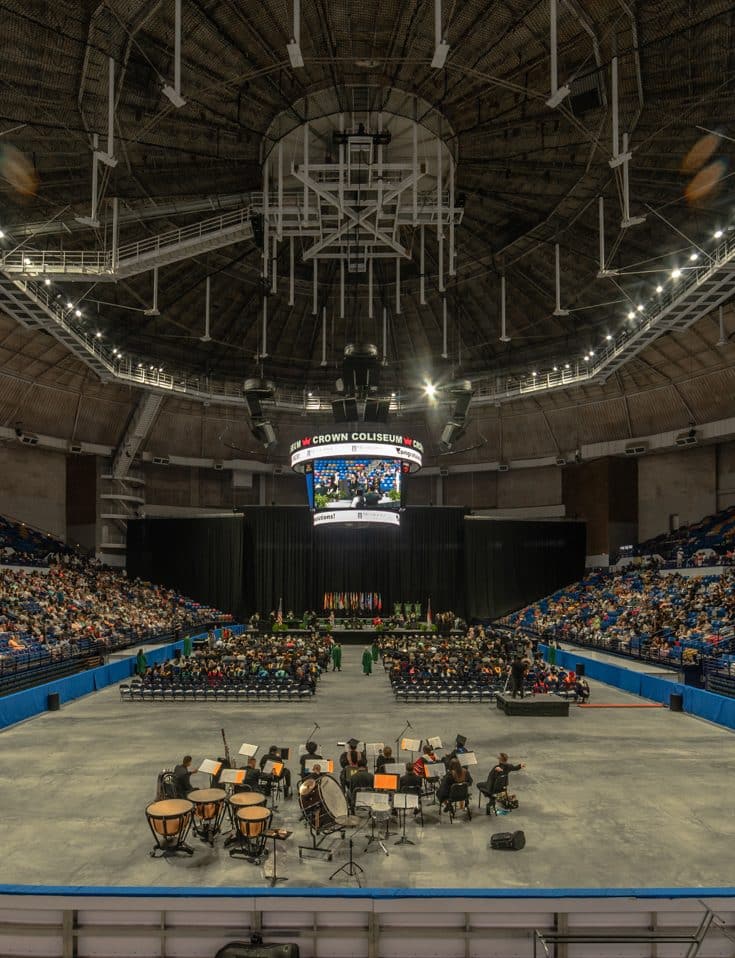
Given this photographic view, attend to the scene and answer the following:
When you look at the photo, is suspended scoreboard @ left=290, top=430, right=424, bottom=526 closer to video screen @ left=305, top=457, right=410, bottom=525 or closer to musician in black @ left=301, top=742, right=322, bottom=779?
video screen @ left=305, top=457, right=410, bottom=525

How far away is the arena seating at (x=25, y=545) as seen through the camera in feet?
120

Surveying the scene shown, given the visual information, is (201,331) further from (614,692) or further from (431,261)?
(614,692)

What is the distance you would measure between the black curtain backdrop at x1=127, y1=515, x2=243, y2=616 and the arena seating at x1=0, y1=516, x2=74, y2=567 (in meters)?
5.63

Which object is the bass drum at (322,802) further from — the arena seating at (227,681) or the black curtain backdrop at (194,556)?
the black curtain backdrop at (194,556)

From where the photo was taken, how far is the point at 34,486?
1732 inches

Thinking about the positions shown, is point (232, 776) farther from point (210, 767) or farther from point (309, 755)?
point (309, 755)

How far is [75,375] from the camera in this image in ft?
137

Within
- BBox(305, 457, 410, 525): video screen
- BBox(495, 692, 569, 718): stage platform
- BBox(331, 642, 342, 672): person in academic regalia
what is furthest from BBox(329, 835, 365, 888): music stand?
BBox(305, 457, 410, 525): video screen

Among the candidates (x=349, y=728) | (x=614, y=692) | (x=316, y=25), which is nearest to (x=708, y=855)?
(x=349, y=728)

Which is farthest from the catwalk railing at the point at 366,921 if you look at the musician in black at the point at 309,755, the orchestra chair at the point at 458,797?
the musician in black at the point at 309,755

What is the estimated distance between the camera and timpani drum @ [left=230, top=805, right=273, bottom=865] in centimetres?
982

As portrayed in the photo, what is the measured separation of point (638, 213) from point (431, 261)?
35.6 feet

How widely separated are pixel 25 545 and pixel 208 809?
32.9 meters

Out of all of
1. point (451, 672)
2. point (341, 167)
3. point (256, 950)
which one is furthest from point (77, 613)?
point (256, 950)
